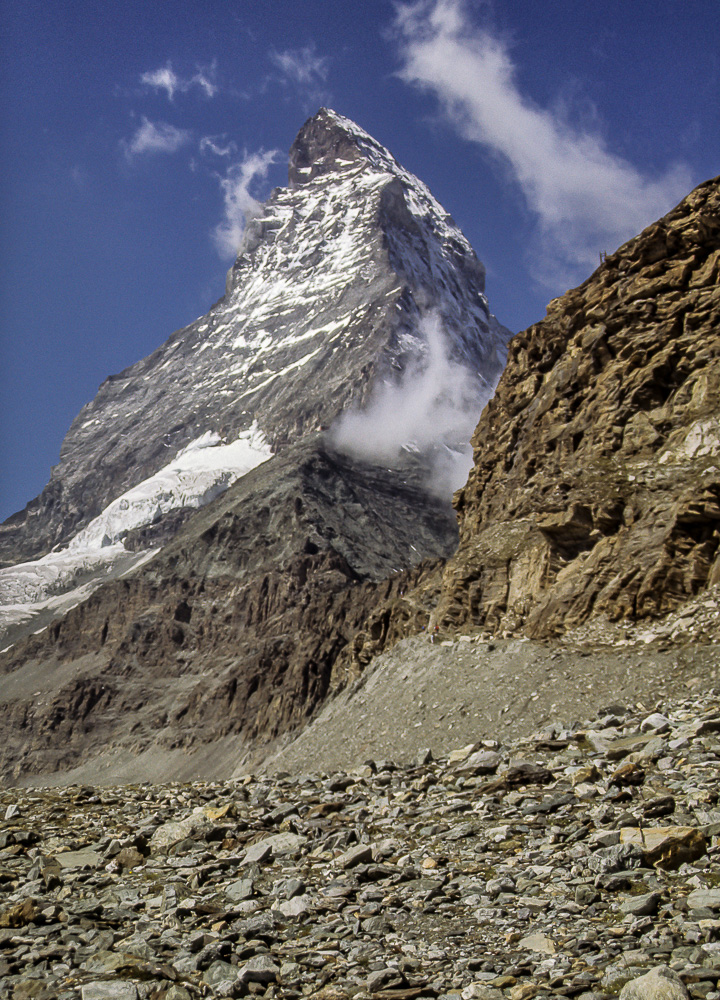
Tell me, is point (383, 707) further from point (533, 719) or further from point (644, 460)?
point (644, 460)

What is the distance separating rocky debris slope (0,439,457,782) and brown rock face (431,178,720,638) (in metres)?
72.1

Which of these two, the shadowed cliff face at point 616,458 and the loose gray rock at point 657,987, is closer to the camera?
the loose gray rock at point 657,987

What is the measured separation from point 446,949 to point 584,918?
1416mm

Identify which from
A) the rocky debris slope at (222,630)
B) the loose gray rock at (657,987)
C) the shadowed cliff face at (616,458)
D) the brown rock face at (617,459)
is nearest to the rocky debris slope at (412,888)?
the loose gray rock at (657,987)

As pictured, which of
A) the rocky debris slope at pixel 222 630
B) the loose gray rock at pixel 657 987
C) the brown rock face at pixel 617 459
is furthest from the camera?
the rocky debris slope at pixel 222 630

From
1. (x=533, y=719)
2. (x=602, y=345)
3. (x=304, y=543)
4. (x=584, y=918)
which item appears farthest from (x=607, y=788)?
(x=304, y=543)

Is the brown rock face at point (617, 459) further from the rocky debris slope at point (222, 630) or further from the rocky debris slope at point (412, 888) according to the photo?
the rocky debris slope at point (222, 630)

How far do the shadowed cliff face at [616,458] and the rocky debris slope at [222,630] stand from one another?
71891 millimetres

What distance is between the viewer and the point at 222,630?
16250 centimetres

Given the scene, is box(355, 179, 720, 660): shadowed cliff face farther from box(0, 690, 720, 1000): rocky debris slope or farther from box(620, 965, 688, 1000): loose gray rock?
box(620, 965, 688, 1000): loose gray rock

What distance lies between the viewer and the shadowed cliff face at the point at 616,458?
92.7ft

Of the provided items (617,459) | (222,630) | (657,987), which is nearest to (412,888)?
(657,987)

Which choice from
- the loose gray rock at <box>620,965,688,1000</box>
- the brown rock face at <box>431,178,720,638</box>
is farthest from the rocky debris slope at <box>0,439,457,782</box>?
the loose gray rock at <box>620,965,688,1000</box>

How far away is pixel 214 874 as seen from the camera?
1189cm
